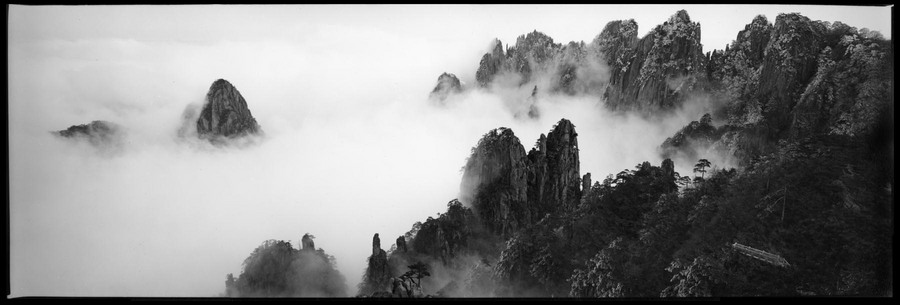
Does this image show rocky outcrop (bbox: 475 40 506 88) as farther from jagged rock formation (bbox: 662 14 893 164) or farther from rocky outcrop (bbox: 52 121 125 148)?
rocky outcrop (bbox: 52 121 125 148)

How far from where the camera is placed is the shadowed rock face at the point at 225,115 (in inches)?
721

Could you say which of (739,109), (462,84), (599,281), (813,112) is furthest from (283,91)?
(813,112)

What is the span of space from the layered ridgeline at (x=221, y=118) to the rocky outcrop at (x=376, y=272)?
541 centimetres

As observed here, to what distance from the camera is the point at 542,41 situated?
1939cm

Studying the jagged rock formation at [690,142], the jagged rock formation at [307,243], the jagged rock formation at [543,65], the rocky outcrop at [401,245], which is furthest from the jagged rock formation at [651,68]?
the jagged rock formation at [307,243]

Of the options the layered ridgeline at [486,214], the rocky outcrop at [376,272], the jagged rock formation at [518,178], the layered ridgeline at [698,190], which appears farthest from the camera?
the jagged rock formation at [518,178]

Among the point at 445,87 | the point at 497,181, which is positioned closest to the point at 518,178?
the point at 497,181

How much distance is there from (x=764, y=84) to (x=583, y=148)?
6.45m

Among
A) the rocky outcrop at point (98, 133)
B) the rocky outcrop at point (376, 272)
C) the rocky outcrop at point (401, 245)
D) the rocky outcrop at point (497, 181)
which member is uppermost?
the rocky outcrop at point (98, 133)

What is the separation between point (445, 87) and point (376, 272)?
626 cm

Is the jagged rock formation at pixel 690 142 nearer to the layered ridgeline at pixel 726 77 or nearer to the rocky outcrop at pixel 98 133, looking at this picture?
the layered ridgeline at pixel 726 77

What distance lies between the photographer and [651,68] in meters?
21.4

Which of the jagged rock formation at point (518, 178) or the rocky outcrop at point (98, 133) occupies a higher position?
the rocky outcrop at point (98, 133)

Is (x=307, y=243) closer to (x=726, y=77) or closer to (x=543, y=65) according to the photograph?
(x=543, y=65)
